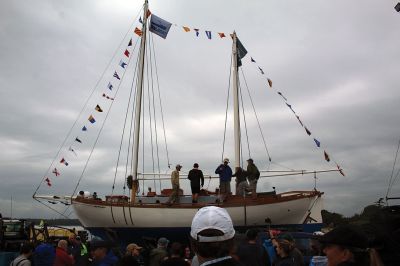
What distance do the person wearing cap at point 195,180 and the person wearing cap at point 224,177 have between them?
0.96 metres

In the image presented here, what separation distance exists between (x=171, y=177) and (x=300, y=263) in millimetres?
15444

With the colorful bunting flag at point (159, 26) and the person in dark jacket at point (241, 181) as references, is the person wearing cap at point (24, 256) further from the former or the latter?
the colorful bunting flag at point (159, 26)

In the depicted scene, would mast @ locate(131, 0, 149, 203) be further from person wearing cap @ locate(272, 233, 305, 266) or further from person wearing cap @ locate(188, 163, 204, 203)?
person wearing cap @ locate(272, 233, 305, 266)

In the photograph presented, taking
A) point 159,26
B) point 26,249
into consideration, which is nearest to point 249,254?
point 26,249

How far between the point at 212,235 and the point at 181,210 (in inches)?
752

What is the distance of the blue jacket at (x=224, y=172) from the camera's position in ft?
72.5

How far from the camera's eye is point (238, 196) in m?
21.9

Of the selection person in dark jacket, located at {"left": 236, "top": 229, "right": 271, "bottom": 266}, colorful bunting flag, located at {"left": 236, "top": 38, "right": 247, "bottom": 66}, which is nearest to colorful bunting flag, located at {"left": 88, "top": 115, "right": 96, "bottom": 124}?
colorful bunting flag, located at {"left": 236, "top": 38, "right": 247, "bottom": 66}

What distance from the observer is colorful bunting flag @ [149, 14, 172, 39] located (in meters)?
25.9

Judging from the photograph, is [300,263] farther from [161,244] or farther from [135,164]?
[135,164]

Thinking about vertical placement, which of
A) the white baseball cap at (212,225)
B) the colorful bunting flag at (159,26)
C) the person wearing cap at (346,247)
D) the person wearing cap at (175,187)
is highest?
the colorful bunting flag at (159,26)

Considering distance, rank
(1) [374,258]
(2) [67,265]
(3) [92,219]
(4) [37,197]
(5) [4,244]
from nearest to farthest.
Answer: (1) [374,258], (2) [67,265], (5) [4,244], (3) [92,219], (4) [37,197]

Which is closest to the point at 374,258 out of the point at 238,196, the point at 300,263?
the point at 300,263

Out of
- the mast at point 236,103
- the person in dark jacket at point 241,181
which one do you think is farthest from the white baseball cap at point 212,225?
the mast at point 236,103
